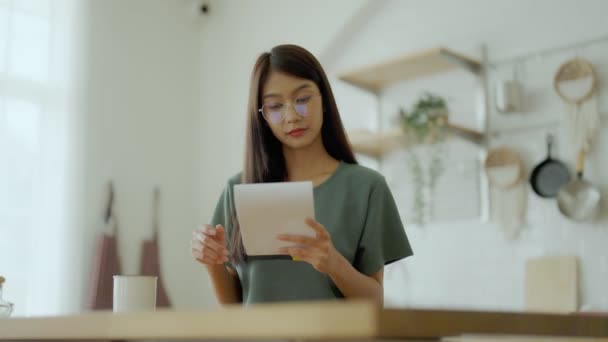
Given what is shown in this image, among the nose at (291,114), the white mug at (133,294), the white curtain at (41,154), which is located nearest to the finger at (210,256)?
the white mug at (133,294)

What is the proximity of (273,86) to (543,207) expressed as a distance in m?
2.08

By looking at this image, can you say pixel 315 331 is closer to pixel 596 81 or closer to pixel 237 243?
pixel 237 243

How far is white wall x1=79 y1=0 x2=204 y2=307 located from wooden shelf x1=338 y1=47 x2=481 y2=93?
1310 millimetres

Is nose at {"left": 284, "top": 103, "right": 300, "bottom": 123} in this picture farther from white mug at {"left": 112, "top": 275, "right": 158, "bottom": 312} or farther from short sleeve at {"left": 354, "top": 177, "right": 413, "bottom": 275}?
white mug at {"left": 112, "top": 275, "right": 158, "bottom": 312}

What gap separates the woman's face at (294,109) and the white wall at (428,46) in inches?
78.3

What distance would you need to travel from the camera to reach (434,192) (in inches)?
152

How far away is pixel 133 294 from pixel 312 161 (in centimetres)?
49

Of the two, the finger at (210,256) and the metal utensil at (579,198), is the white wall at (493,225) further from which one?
the finger at (210,256)

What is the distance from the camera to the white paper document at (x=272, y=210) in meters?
1.42

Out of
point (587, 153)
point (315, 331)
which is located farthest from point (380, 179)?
point (587, 153)

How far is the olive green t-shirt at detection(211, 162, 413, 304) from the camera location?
1.69m

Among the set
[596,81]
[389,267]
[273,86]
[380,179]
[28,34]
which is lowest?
[389,267]

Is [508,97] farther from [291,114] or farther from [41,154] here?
[41,154]

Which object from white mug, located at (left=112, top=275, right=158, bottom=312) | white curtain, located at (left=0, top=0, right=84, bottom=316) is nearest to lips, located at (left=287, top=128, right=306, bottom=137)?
white mug, located at (left=112, top=275, right=158, bottom=312)
